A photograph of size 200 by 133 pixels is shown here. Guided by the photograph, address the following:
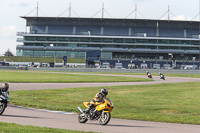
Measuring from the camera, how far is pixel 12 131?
486 inches

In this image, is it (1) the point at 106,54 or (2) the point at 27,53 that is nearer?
(1) the point at 106,54

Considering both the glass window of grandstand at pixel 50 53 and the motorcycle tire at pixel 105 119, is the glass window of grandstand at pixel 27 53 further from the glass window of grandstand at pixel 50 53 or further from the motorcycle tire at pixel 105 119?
the motorcycle tire at pixel 105 119

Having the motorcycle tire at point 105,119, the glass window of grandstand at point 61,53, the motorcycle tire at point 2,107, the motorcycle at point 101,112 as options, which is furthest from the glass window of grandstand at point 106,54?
the motorcycle tire at point 105,119

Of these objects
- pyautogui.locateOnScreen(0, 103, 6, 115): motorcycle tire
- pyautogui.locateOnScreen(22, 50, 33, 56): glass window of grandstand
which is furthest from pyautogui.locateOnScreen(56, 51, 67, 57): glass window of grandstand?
pyautogui.locateOnScreen(0, 103, 6, 115): motorcycle tire

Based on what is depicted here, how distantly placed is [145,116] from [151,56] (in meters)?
132

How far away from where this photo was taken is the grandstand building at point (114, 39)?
484ft

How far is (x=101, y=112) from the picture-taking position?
49.4 feet

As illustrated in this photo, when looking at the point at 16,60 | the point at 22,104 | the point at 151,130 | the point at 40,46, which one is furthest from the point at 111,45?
the point at 151,130

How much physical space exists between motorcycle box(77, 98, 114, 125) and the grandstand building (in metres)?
128

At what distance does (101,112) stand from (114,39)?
134 metres

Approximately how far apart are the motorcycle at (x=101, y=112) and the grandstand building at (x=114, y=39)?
12772 cm

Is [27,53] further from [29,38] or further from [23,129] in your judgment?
[23,129]

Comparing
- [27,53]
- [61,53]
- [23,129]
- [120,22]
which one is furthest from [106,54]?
[23,129]

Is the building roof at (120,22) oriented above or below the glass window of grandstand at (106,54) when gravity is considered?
above
